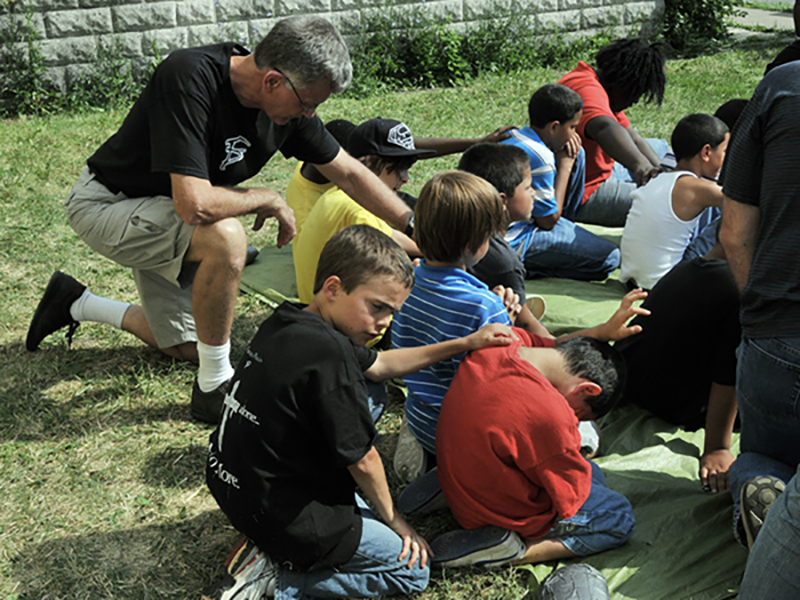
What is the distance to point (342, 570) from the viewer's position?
8.11 feet

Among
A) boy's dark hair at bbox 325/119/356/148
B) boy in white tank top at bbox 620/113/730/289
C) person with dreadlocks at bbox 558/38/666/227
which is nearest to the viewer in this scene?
boy in white tank top at bbox 620/113/730/289

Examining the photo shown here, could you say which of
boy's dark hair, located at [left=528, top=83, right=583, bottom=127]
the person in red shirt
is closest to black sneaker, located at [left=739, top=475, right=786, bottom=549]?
the person in red shirt

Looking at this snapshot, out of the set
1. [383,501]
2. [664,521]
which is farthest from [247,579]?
[664,521]

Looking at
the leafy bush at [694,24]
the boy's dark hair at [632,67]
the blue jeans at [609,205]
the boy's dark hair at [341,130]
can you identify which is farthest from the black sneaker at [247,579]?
the leafy bush at [694,24]

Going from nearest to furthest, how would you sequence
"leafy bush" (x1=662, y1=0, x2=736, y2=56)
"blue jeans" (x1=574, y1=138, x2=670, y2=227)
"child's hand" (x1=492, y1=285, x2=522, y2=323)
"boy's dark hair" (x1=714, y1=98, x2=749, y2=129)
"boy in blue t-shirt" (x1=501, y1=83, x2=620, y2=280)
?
"child's hand" (x1=492, y1=285, x2=522, y2=323)
"boy in blue t-shirt" (x1=501, y1=83, x2=620, y2=280)
"boy's dark hair" (x1=714, y1=98, x2=749, y2=129)
"blue jeans" (x1=574, y1=138, x2=670, y2=227)
"leafy bush" (x1=662, y1=0, x2=736, y2=56)

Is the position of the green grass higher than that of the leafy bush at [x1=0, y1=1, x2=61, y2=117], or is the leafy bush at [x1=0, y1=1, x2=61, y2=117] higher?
the leafy bush at [x1=0, y1=1, x2=61, y2=117]

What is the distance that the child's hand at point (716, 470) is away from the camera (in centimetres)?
296

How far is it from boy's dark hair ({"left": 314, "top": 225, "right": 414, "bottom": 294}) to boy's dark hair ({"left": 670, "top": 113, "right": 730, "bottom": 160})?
2.47 meters

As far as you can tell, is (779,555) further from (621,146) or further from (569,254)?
(621,146)

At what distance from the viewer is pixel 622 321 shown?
9.39ft

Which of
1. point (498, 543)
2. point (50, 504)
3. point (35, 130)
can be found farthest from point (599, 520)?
point (35, 130)

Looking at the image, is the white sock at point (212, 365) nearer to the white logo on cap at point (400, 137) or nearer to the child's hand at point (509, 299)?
the child's hand at point (509, 299)

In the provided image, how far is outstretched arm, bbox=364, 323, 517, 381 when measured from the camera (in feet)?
8.64

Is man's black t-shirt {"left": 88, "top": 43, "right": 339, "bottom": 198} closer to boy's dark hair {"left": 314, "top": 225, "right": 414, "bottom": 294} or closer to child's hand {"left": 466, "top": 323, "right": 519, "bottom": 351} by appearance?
boy's dark hair {"left": 314, "top": 225, "right": 414, "bottom": 294}
